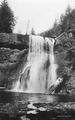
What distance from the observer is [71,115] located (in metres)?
20.4

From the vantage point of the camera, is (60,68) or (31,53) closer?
(60,68)

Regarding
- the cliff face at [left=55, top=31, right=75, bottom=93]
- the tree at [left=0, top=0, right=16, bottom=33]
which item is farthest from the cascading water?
the tree at [left=0, top=0, right=16, bottom=33]

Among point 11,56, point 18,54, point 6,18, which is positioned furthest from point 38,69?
point 6,18

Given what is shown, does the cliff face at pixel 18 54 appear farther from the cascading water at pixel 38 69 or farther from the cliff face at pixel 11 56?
the cascading water at pixel 38 69

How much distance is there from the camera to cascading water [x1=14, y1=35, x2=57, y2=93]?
5225 cm

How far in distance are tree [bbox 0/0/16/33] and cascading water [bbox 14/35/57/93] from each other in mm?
13364

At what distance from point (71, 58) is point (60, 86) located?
28.1 feet

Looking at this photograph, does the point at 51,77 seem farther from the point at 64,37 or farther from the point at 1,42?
the point at 1,42

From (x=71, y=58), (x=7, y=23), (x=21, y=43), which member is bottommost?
(x=71, y=58)

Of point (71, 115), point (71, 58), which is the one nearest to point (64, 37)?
point (71, 58)

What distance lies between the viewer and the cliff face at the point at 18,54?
5456 centimetres

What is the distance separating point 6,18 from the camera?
69125 mm

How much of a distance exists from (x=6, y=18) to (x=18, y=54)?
16.3m

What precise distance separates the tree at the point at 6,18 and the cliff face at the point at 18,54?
10875 mm
